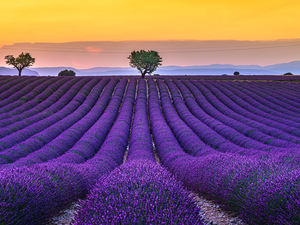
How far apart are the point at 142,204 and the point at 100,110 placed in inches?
727

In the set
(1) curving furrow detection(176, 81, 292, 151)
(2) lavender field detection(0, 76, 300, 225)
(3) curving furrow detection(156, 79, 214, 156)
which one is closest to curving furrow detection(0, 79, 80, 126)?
(2) lavender field detection(0, 76, 300, 225)

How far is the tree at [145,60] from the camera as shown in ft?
132

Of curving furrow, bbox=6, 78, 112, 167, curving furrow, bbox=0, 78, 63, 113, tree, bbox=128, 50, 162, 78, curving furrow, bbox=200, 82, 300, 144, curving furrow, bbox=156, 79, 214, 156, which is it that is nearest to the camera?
curving furrow, bbox=6, 78, 112, 167

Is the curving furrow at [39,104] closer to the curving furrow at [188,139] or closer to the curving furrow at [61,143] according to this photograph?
the curving furrow at [61,143]

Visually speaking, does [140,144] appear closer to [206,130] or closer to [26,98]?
[206,130]

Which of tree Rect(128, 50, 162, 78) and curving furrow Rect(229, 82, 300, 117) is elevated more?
tree Rect(128, 50, 162, 78)

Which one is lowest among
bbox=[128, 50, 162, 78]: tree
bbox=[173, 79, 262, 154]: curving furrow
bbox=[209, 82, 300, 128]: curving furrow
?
bbox=[173, 79, 262, 154]: curving furrow

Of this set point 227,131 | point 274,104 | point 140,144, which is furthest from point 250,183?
point 274,104

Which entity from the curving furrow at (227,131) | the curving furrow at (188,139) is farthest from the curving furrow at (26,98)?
the curving furrow at (227,131)

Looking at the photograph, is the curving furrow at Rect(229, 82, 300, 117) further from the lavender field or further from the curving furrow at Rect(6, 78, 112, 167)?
the curving furrow at Rect(6, 78, 112, 167)

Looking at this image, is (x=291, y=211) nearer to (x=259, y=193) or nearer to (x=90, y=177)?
(x=259, y=193)

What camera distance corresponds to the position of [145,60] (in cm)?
3994

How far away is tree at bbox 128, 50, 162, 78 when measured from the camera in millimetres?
40312

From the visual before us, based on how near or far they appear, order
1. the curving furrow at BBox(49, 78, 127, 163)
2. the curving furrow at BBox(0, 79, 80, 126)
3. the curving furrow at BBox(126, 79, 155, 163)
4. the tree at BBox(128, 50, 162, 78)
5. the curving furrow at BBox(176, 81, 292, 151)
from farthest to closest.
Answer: the tree at BBox(128, 50, 162, 78) → the curving furrow at BBox(0, 79, 80, 126) → the curving furrow at BBox(176, 81, 292, 151) → the curving furrow at BBox(49, 78, 127, 163) → the curving furrow at BBox(126, 79, 155, 163)
